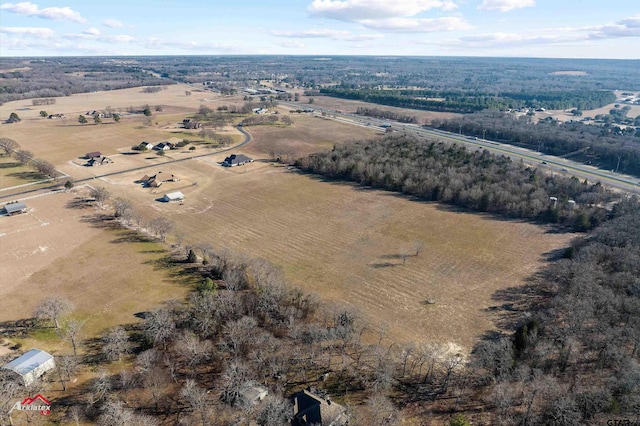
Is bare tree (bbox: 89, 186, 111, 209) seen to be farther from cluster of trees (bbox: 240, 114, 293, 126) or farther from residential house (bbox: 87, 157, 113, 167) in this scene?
cluster of trees (bbox: 240, 114, 293, 126)

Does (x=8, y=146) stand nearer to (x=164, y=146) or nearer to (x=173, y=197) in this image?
(x=164, y=146)

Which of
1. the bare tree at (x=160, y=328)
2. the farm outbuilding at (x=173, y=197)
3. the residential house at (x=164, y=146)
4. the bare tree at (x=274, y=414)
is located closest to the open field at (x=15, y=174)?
the residential house at (x=164, y=146)

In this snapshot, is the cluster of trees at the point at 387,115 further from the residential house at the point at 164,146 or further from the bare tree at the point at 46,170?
the bare tree at the point at 46,170

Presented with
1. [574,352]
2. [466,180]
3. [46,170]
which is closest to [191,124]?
[46,170]

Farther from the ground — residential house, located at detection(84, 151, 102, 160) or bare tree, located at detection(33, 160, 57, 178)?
residential house, located at detection(84, 151, 102, 160)

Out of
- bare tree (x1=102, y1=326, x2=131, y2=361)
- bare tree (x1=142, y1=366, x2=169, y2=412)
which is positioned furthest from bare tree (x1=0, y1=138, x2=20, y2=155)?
bare tree (x1=142, y1=366, x2=169, y2=412)

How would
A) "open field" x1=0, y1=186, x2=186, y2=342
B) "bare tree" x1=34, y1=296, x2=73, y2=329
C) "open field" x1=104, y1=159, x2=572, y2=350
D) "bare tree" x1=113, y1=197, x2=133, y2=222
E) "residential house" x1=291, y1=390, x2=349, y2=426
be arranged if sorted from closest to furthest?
"residential house" x1=291, y1=390, x2=349, y2=426, "bare tree" x1=34, y1=296, x2=73, y2=329, "open field" x1=0, y1=186, x2=186, y2=342, "open field" x1=104, y1=159, x2=572, y2=350, "bare tree" x1=113, y1=197, x2=133, y2=222

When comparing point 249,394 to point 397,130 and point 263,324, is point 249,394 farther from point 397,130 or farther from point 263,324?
point 397,130
